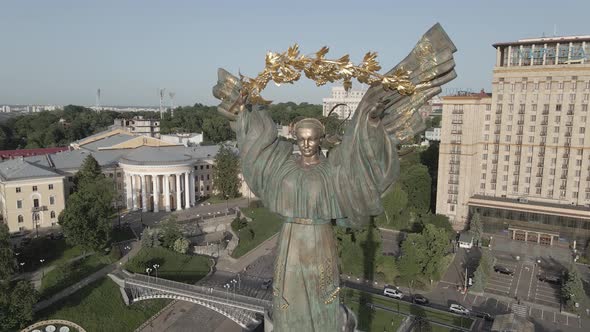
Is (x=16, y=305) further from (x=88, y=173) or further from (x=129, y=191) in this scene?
(x=129, y=191)

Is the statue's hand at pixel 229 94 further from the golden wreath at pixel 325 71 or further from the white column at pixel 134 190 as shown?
the white column at pixel 134 190

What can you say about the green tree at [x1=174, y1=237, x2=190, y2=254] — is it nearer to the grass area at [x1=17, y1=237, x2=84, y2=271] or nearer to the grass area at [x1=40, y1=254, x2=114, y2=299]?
the grass area at [x1=40, y1=254, x2=114, y2=299]

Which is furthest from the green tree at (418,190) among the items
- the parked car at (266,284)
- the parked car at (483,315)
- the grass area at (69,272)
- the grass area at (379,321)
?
the grass area at (69,272)

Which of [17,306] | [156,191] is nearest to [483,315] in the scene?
[17,306]

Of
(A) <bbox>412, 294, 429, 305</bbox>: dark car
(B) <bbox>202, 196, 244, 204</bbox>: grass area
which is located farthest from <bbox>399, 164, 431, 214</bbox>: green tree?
(B) <bbox>202, 196, 244, 204</bbox>: grass area

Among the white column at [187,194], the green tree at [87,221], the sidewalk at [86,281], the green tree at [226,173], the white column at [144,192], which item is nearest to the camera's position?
the sidewalk at [86,281]
